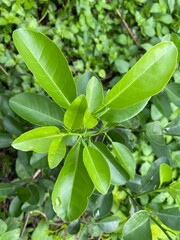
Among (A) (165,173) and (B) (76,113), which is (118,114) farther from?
(A) (165,173)

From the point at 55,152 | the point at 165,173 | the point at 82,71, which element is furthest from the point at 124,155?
the point at 82,71

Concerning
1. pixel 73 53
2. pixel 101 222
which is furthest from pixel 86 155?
pixel 73 53

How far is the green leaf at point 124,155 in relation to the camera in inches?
40.1

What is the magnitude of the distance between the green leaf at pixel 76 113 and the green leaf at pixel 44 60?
0.15 feet

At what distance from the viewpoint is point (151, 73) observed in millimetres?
706

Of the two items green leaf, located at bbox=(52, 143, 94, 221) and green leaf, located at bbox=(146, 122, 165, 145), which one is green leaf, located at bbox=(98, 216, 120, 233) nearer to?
green leaf, located at bbox=(146, 122, 165, 145)

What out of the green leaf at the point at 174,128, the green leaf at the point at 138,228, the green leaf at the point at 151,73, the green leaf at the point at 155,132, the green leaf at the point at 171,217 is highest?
the green leaf at the point at 151,73

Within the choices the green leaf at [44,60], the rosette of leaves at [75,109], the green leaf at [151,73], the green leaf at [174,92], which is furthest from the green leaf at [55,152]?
the green leaf at [174,92]

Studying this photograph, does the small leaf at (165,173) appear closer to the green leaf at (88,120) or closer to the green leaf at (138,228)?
the green leaf at (138,228)

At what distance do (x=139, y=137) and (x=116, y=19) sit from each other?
0.63 metres

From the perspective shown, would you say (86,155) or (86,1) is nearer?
(86,155)

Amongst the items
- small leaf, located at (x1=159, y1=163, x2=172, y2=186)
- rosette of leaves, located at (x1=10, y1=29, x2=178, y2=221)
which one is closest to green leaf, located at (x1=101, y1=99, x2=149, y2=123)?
rosette of leaves, located at (x1=10, y1=29, x2=178, y2=221)

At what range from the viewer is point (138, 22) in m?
1.87

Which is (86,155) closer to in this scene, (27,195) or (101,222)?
(27,195)
